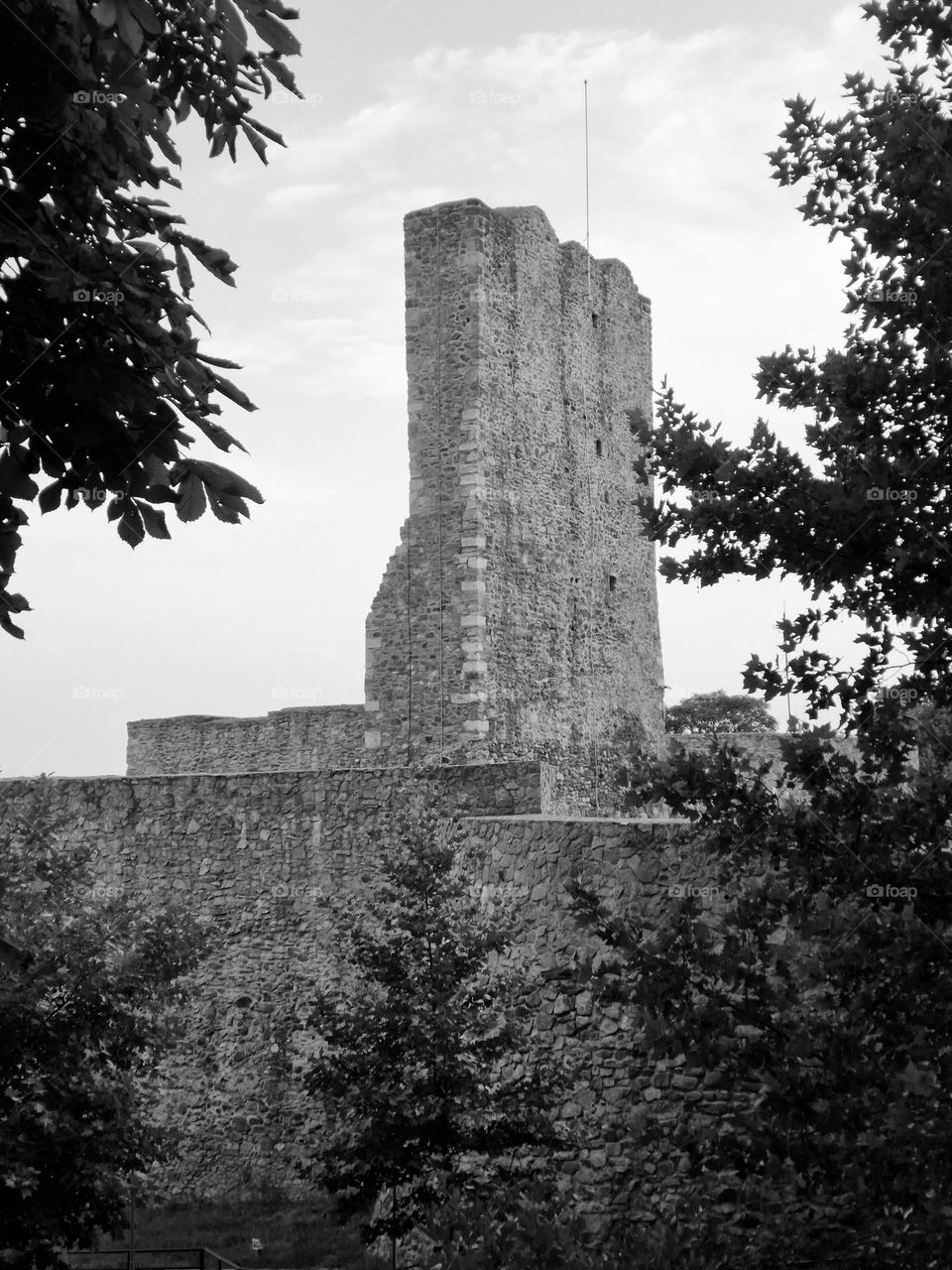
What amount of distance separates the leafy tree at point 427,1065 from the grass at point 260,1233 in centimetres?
86

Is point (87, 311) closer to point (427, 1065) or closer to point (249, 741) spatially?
point (427, 1065)

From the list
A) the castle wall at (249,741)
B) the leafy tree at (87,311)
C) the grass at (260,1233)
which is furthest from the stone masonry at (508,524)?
the leafy tree at (87,311)

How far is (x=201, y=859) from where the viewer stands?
16.5 m

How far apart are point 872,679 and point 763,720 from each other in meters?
46.9

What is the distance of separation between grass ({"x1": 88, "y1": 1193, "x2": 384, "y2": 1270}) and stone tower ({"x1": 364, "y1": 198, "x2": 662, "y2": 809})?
662cm

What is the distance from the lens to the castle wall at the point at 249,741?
27.3m

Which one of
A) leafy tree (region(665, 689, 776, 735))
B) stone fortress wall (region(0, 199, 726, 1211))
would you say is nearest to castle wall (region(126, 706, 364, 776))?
stone fortress wall (region(0, 199, 726, 1211))

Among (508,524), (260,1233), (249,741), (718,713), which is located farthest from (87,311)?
(718,713)

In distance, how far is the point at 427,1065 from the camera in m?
11.7

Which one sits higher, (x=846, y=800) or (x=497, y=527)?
(x=497, y=527)

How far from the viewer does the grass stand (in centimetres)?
1323

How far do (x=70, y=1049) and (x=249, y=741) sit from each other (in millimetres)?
16820

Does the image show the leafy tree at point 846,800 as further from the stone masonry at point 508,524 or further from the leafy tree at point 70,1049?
the stone masonry at point 508,524

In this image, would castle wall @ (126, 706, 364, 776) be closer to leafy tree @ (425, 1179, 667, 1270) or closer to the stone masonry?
the stone masonry
